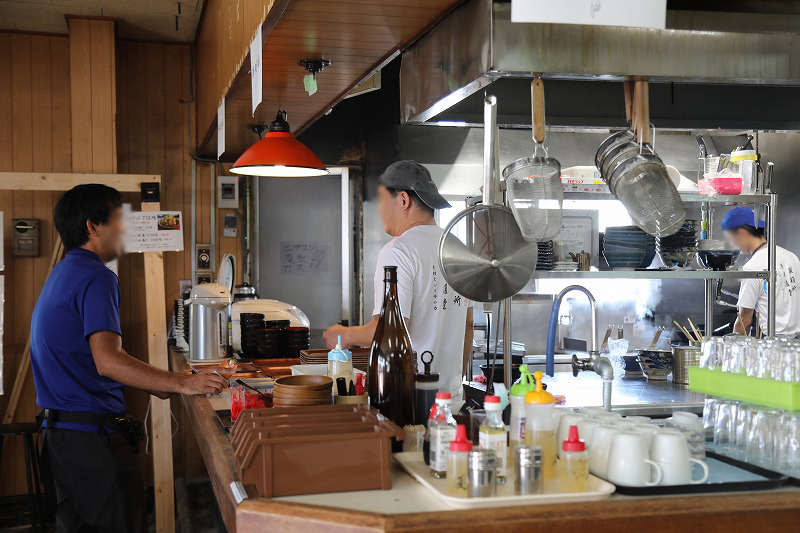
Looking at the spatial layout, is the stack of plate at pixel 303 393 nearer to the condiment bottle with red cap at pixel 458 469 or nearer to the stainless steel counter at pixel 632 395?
the condiment bottle with red cap at pixel 458 469

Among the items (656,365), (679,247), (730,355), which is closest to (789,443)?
(730,355)

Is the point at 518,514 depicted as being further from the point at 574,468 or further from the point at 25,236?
the point at 25,236

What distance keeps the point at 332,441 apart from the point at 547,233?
3.26 ft

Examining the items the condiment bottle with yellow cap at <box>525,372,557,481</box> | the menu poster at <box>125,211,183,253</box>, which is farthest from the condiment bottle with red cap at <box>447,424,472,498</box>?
the menu poster at <box>125,211,183,253</box>

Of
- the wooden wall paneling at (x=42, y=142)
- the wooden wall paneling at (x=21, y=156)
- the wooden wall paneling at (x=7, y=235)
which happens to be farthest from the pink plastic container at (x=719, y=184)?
the wooden wall paneling at (x=7, y=235)

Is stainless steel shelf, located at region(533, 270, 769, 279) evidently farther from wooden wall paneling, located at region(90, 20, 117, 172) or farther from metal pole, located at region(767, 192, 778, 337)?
wooden wall paneling, located at region(90, 20, 117, 172)

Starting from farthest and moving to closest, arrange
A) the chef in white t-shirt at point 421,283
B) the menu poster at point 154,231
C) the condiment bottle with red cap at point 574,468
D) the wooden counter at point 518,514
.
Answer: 1. the menu poster at point 154,231
2. the chef in white t-shirt at point 421,283
3. the condiment bottle with red cap at point 574,468
4. the wooden counter at point 518,514

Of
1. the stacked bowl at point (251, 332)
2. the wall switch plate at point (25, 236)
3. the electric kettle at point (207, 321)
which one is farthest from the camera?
the wall switch plate at point (25, 236)

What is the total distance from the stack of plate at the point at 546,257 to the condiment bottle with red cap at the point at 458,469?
211cm

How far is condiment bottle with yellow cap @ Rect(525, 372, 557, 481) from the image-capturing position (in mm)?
1602

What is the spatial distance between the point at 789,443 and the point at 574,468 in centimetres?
62

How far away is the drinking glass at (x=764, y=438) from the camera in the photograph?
1.81 m

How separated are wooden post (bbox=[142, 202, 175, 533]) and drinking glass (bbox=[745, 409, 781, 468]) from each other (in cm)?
361

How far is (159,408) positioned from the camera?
4801mm
